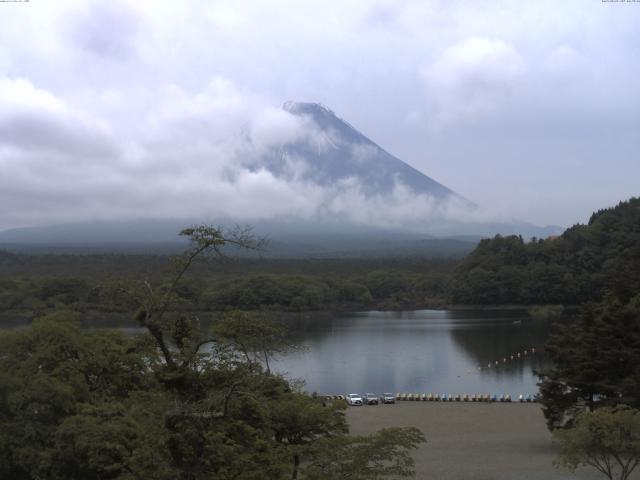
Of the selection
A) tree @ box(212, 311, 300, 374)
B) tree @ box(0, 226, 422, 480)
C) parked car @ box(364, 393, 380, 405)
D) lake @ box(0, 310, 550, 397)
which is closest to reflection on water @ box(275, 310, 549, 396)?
lake @ box(0, 310, 550, 397)

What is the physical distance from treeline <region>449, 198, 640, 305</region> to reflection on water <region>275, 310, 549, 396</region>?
634 cm

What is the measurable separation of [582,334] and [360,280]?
1875 inches

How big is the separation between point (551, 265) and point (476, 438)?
4125cm

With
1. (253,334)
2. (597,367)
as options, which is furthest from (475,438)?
(253,334)

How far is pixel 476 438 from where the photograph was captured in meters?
15.4

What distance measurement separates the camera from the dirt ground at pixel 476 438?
12.2m

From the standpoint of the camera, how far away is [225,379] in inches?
250

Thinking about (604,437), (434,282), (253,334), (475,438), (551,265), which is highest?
(253,334)

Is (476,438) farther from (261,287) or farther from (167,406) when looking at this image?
(261,287)

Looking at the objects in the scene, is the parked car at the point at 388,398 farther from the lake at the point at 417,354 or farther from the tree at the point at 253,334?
the tree at the point at 253,334

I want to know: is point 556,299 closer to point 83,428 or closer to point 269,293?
point 269,293

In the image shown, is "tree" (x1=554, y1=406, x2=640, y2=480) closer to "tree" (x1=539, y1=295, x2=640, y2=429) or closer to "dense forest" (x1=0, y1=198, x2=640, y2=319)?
"tree" (x1=539, y1=295, x2=640, y2=429)

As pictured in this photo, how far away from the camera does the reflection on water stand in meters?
25.2

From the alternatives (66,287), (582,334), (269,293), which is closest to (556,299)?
(269,293)
